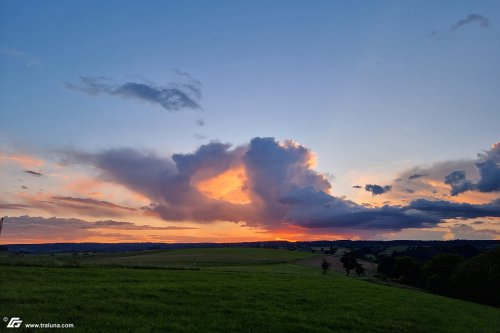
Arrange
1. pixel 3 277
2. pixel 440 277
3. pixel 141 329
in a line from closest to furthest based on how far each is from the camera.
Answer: pixel 141 329
pixel 3 277
pixel 440 277

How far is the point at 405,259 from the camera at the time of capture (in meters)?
112

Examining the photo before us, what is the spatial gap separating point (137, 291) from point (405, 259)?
103 metres

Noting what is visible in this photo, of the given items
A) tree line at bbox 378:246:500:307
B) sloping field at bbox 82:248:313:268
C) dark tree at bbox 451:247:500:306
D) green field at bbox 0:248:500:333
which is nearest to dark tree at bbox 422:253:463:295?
tree line at bbox 378:246:500:307

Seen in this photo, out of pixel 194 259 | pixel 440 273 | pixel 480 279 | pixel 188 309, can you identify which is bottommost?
pixel 480 279

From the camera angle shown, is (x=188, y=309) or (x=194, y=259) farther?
(x=194, y=259)

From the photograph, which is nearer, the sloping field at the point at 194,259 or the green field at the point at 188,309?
the green field at the point at 188,309

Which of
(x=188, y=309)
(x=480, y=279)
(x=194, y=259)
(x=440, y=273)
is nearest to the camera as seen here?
(x=188, y=309)

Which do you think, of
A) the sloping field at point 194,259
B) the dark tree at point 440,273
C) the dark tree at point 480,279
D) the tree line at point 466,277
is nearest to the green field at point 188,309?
the dark tree at point 480,279

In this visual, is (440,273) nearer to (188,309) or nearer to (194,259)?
(194,259)

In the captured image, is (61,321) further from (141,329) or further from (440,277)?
(440,277)

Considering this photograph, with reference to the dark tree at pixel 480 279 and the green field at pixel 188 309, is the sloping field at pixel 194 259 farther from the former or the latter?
the dark tree at pixel 480 279

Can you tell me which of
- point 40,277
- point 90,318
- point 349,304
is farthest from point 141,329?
point 349,304

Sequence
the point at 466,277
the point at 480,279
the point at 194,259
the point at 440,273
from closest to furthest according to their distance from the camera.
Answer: the point at 480,279 < the point at 466,277 < the point at 440,273 < the point at 194,259

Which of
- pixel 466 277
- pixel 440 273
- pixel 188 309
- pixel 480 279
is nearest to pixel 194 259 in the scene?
pixel 440 273
